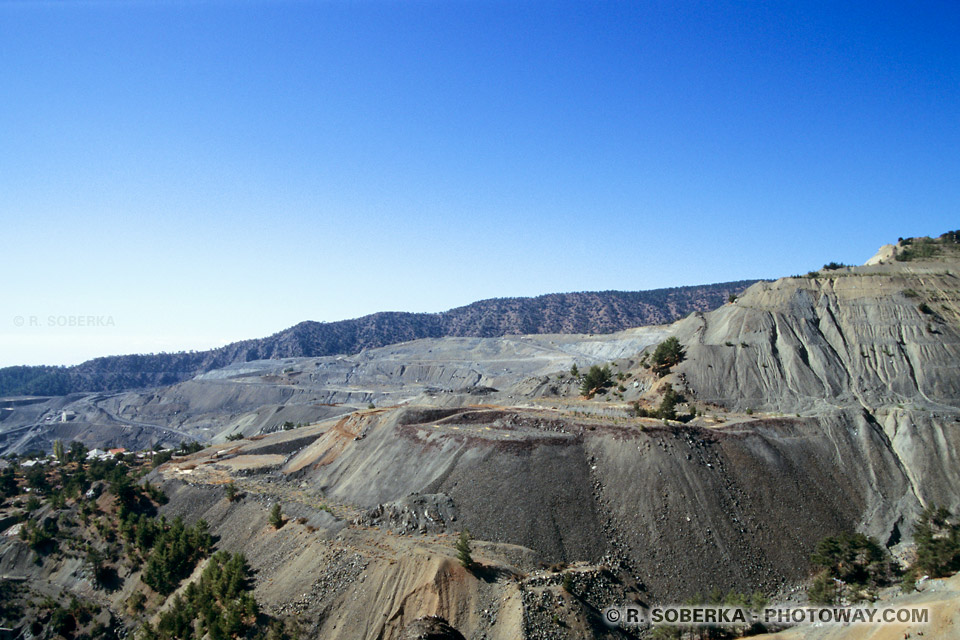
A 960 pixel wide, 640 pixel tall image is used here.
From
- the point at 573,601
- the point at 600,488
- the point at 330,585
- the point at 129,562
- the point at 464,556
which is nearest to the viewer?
the point at 573,601

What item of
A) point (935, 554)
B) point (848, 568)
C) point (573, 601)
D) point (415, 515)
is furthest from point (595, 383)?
point (573, 601)

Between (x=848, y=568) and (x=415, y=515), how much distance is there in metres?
25.2

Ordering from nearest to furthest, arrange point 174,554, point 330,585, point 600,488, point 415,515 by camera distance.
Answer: point 330,585
point 415,515
point 600,488
point 174,554

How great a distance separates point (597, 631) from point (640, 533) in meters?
8.49

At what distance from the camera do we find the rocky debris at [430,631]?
1983cm

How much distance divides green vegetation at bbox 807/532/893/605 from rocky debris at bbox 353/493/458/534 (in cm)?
2046

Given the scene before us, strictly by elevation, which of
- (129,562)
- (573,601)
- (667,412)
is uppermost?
(667,412)

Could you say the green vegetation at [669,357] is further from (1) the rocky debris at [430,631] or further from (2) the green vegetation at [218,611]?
(2) the green vegetation at [218,611]

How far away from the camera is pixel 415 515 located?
1300 inches

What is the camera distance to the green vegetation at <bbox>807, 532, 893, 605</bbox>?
88.5 ft

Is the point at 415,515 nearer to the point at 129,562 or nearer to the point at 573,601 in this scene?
the point at 573,601

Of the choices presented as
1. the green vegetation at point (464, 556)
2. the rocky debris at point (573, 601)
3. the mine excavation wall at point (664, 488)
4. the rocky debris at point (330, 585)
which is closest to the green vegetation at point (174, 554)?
the mine excavation wall at point (664, 488)

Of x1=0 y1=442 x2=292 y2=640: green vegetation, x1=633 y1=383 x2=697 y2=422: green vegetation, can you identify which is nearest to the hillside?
x1=633 y1=383 x2=697 y2=422: green vegetation

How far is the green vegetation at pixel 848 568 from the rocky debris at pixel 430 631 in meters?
19.5
